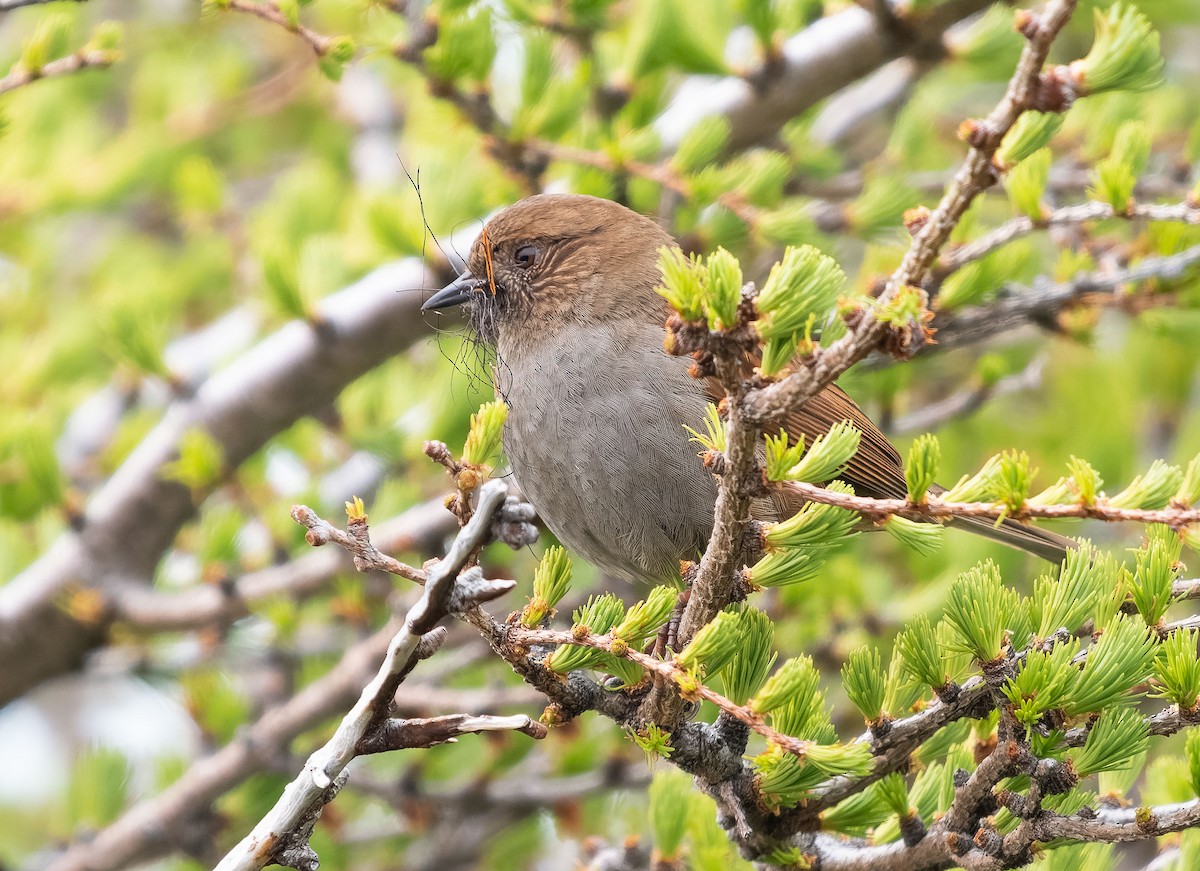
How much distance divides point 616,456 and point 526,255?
2.89 feet

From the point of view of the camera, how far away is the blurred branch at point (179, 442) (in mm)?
4176

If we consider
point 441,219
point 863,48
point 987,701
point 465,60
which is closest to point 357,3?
point 465,60

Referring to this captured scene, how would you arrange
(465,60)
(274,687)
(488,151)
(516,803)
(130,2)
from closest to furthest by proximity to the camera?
(465,60)
(488,151)
(516,803)
(274,687)
(130,2)

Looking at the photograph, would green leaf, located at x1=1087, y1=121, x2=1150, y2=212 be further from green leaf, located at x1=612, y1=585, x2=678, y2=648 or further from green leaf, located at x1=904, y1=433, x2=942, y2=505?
green leaf, located at x1=612, y1=585, x2=678, y2=648

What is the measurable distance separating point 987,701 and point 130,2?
875 centimetres

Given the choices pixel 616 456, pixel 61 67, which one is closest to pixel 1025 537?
pixel 616 456

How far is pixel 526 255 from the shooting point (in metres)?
3.84

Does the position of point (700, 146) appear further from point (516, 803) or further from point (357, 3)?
point (516, 803)

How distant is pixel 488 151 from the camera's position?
Answer: 13.8ft

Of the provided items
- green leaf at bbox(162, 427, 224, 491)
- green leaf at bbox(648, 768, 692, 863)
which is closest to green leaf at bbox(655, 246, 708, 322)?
green leaf at bbox(648, 768, 692, 863)

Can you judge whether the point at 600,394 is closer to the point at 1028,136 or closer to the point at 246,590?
the point at 1028,136

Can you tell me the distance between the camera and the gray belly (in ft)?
10.6

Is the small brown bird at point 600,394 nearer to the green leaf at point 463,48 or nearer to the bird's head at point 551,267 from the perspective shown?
the bird's head at point 551,267

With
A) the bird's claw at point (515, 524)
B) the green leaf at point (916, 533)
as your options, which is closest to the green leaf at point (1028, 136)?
the green leaf at point (916, 533)
